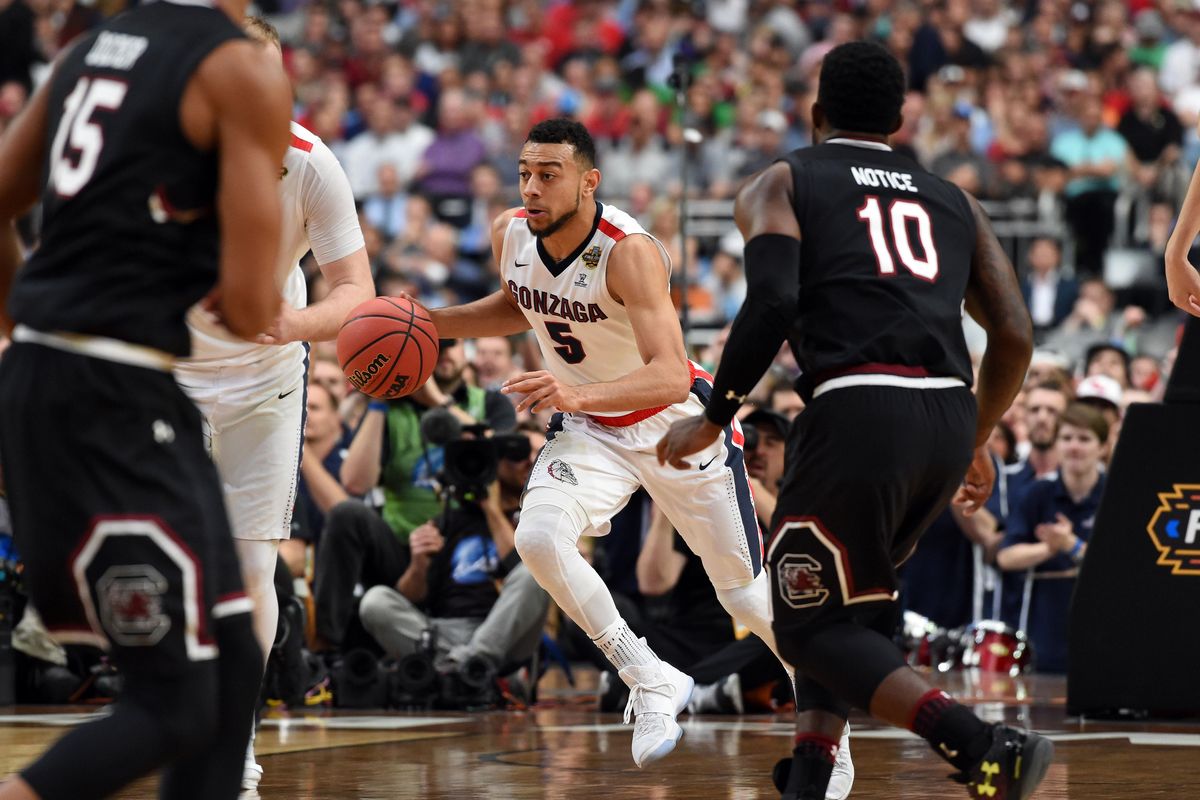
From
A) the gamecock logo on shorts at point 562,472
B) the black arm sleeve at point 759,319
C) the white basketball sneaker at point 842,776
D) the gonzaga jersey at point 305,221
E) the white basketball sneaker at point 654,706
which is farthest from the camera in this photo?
the gamecock logo on shorts at point 562,472

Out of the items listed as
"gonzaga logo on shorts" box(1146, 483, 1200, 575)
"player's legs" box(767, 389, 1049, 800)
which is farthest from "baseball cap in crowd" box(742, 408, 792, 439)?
"player's legs" box(767, 389, 1049, 800)

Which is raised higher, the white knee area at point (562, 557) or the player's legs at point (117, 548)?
the player's legs at point (117, 548)

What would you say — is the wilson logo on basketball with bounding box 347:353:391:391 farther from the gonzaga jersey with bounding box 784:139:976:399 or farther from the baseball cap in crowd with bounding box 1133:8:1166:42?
the baseball cap in crowd with bounding box 1133:8:1166:42

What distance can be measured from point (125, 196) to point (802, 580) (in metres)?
2.28

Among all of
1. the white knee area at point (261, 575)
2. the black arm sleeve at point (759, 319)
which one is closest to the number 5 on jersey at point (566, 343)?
the white knee area at point (261, 575)

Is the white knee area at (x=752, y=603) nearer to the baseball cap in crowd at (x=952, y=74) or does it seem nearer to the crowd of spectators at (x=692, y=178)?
the crowd of spectators at (x=692, y=178)

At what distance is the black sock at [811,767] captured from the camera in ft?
17.8

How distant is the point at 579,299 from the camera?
761 centimetres

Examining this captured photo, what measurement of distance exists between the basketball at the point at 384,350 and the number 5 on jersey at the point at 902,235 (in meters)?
2.23

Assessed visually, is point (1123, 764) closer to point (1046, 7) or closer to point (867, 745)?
point (867, 745)

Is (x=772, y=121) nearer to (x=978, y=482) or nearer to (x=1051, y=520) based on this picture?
(x=1051, y=520)

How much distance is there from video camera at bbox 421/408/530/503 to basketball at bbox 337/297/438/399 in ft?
9.96

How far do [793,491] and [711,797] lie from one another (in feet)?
5.85

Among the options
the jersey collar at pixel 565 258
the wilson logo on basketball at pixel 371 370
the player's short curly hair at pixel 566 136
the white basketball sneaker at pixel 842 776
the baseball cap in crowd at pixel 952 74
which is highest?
the baseball cap in crowd at pixel 952 74
